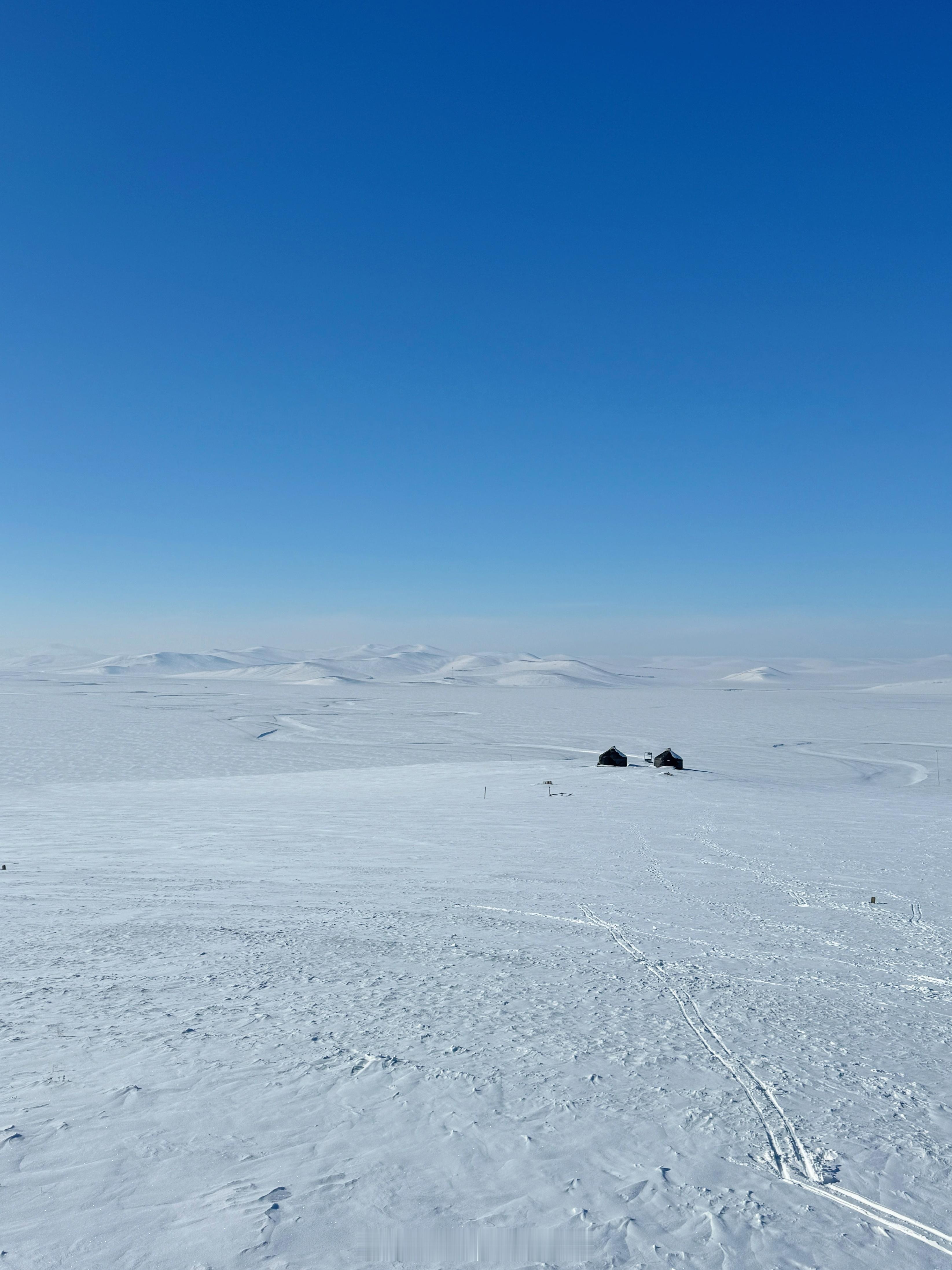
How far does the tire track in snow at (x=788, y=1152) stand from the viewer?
3.66m

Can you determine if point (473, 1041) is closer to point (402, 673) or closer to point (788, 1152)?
point (788, 1152)

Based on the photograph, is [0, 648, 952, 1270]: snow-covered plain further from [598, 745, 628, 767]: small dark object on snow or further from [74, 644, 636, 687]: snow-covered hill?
[74, 644, 636, 687]: snow-covered hill

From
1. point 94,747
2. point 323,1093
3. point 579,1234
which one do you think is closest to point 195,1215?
point 323,1093

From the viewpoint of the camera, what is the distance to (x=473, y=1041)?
5453 mm

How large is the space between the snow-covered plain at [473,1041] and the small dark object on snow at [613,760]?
29.6 ft

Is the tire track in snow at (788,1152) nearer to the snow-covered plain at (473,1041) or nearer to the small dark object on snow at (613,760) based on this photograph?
the snow-covered plain at (473,1041)

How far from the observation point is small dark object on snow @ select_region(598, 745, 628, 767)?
82.3 ft

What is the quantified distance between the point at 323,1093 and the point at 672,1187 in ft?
6.98

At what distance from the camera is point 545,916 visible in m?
8.71

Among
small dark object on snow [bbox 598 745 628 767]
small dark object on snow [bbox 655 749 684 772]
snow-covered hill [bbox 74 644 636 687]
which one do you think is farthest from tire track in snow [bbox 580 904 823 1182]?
snow-covered hill [bbox 74 644 636 687]

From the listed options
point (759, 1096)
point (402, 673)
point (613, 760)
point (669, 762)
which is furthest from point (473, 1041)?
point (402, 673)

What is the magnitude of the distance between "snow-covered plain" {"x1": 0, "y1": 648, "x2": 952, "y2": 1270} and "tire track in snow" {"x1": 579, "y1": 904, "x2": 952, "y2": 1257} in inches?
0.7

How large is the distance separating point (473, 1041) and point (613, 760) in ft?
67.1

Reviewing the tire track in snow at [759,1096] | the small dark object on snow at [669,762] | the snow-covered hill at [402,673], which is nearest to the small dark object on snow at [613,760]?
the small dark object on snow at [669,762]
